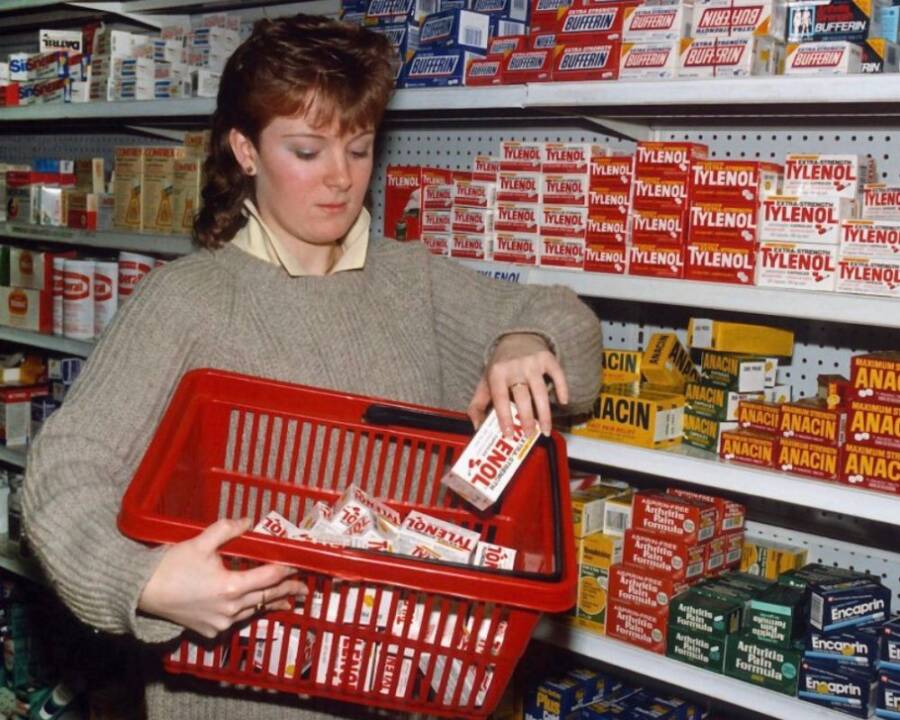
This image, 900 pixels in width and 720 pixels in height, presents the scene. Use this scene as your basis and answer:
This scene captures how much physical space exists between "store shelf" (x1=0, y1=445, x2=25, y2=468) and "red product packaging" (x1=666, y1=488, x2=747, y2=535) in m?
2.36

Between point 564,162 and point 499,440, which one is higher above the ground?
point 564,162

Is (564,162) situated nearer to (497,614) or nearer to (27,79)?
(497,614)

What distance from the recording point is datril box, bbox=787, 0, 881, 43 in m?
1.73

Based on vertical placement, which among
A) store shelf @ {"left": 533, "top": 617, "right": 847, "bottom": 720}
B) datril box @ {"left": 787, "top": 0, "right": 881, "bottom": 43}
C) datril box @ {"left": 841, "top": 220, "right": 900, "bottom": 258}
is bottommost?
store shelf @ {"left": 533, "top": 617, "right": 847, "bottom": 720}

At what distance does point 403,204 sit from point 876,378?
1.17 m

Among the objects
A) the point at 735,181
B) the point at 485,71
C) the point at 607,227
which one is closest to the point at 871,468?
the point at 735,181

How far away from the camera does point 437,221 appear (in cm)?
237

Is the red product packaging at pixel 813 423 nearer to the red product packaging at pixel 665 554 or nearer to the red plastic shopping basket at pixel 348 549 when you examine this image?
the red product packaging at pixel 665 554

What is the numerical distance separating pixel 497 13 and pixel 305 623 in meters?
1.59

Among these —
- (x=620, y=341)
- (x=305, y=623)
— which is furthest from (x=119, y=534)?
(x=620, y=341)

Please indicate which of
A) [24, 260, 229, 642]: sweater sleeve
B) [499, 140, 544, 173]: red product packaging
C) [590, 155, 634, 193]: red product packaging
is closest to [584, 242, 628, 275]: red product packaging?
[590, 155, 634, 193]: red product packaging

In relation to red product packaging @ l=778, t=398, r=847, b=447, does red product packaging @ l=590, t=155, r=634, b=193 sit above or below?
above

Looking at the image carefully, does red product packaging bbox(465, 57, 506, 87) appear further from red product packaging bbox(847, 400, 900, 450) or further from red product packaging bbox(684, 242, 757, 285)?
red product packaging bbox(847, 400, 900, 450)

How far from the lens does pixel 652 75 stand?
1921 mm
